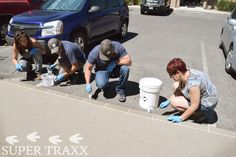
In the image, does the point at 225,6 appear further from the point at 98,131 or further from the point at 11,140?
the point at 11,140

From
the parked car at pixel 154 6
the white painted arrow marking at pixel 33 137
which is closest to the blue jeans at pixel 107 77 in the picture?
the white painted arrow marking at pixel 33 137

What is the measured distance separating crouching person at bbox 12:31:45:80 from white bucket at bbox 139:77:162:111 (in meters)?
2.52

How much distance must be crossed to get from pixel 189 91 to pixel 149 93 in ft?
2.73

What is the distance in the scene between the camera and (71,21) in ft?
22.9

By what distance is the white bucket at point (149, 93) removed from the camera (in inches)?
181

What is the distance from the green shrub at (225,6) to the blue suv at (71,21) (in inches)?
551

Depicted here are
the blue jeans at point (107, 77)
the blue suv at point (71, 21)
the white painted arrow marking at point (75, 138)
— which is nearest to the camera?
the white painted arrow marking at point (75, 138)

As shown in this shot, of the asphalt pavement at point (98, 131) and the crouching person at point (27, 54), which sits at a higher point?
the crouching person at point (27, 54)

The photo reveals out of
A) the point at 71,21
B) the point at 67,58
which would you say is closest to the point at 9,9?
the point at 71,21

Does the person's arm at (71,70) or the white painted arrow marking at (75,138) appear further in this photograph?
the person's arm at (71,70)

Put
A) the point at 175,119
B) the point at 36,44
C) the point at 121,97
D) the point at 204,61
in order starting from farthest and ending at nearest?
the point at 204,61 < the point at 36,44 < the point at 121,97 < the point at 175,119

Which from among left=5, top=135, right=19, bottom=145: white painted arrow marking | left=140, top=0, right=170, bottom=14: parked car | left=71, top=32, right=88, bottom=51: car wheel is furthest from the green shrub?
left=5, top=135, right=19, bottom=145: white painted arrow marking

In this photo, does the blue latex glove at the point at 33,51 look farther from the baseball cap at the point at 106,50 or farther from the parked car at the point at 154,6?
the parked car at the point at 154,6

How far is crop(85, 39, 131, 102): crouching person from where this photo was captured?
16.4ft
